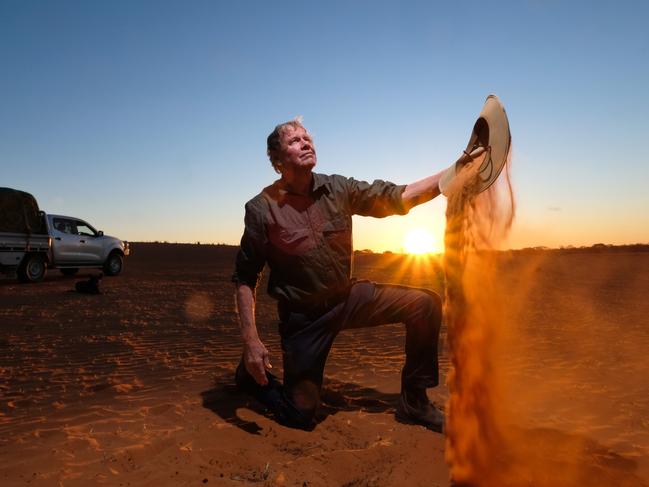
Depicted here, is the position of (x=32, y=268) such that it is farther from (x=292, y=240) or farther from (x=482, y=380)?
(x=482, y=380)

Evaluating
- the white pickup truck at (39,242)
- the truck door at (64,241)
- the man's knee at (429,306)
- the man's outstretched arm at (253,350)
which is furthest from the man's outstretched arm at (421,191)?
the truck door at (64,241)

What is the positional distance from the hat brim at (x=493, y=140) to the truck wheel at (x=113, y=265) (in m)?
15.4

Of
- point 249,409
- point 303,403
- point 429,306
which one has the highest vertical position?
point 429,306

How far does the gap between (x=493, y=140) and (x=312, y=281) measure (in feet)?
4.43

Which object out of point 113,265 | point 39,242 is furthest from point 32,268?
point 113,265

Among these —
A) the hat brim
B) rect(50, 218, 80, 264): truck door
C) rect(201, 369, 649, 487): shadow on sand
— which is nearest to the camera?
rect(201, 369, 649, 487): shadow on sand

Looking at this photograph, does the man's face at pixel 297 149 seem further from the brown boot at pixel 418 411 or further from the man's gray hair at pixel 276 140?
the brown boot at pixel 418 411

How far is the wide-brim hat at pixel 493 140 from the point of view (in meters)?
2.65

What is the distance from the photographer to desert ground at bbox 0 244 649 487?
8.40ft

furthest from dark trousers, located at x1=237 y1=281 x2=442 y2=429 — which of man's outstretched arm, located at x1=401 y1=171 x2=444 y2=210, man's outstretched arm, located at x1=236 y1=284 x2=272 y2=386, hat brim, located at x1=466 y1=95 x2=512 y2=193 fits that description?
hat brim, located at x1=466 y1=95 x2=512 y2=193

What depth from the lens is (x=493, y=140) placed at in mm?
2738

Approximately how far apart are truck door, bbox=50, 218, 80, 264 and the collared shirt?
13068 millimetres

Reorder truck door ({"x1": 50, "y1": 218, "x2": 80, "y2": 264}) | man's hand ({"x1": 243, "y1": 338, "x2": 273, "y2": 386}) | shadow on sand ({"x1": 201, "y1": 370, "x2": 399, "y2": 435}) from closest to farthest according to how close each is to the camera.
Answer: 1. man's hand ({"x1": 243, "y1": 338, "x2": 273, "y2": 386})
2. shadow on sand ({"x1": 201, "y1": 370, "x2": 399, "y2": 435})
3. truck door ({"x1": 50, "y1": 218, "x2": 80, "y2": 264})

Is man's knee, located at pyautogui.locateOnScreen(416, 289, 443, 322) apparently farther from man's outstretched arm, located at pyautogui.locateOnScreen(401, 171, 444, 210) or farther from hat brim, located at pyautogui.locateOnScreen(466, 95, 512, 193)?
hat brim, located at pyautogui.locateOnScreen(466, 95, 512, 193)
